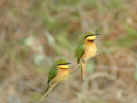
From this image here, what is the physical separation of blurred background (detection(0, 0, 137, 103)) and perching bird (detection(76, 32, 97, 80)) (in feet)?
6.82

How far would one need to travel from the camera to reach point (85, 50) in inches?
14.4

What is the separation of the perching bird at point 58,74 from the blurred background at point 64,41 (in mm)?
2061

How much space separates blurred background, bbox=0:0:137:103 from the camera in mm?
2715

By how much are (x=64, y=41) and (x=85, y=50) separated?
8.35 feet

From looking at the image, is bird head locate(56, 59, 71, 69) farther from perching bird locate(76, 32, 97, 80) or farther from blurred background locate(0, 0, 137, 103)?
blurred background locate(0, 0, 137, 103)

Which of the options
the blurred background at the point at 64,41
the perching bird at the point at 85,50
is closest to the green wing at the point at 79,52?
the perching bird at the point at 85,50

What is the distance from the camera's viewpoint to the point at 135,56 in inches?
117

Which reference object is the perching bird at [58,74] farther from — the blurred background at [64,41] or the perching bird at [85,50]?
the blurred background at [64,41]

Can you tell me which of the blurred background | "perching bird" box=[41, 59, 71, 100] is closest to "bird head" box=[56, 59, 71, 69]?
"perching bird" box=[41, 59, 71, 100]

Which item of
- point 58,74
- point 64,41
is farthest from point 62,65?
point 64,41

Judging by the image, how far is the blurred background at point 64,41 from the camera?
2715 mm

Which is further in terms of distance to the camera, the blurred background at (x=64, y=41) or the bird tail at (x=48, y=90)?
the blurred background at (x=64, y=41)

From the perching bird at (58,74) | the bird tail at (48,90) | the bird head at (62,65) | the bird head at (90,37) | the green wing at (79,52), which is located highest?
the bird head at (90,37)

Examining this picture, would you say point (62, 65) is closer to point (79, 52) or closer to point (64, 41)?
point (79, 52)
